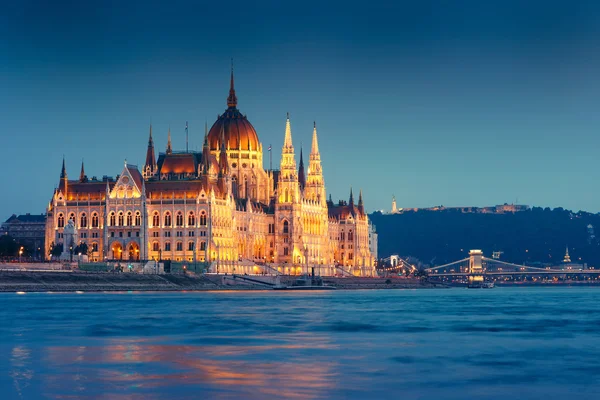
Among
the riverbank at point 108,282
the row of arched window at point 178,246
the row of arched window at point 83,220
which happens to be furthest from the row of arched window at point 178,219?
the riverbank at point 108,282

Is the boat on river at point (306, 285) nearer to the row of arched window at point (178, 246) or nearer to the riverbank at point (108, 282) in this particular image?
the riverbank at point (108, 282)

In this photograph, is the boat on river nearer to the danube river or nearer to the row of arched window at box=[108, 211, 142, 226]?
the row of arched window at box=[108, 211, 142, 226]

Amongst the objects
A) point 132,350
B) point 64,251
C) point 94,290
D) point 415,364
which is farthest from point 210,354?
point 64,251

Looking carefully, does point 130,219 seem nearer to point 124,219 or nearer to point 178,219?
point 124,219

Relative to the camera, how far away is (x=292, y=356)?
55281 mm

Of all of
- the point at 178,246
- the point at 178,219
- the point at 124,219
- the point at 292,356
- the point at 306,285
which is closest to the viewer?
the point at 292,356

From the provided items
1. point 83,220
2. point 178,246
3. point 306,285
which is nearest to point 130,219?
point 178,246

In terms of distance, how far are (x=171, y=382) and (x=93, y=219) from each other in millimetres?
152837

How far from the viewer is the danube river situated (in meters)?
44.1

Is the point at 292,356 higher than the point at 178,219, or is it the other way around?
the point at 178,219

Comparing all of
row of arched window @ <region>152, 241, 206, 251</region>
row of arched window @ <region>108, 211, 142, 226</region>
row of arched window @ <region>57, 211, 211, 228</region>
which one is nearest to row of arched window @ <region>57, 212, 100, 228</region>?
row of arched window @ <region>57, 211, 211, 228</region>

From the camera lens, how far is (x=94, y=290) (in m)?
145

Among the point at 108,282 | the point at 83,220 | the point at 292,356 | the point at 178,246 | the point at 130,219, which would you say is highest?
the point at 83,220

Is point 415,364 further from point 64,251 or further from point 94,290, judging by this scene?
point 64,251
